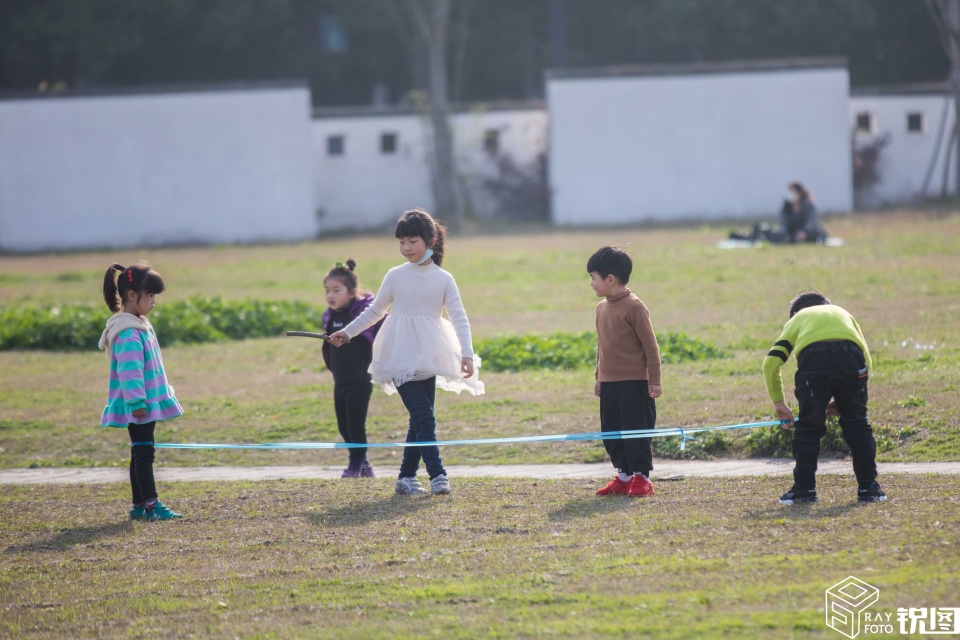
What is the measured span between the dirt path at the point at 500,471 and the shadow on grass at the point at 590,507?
0.80 meters

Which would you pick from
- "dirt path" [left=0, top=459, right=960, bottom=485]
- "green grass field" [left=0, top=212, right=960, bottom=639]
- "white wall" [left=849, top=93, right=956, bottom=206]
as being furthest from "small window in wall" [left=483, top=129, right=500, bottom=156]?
"dirt path" [left=0, top=459, right=960, bottom=485]

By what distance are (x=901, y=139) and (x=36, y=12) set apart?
27059mm

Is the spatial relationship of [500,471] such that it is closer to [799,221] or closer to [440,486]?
[440,486]

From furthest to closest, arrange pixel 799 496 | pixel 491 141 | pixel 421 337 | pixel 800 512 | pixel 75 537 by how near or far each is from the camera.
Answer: pixel 491 141, pixel 421 337, pixel 75 537, pixel 799 496, pixel 800 512

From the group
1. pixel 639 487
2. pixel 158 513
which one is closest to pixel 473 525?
pixel 639 487

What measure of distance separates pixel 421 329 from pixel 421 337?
5 cm

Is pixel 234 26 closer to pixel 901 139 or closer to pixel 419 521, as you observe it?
pixel 901 139

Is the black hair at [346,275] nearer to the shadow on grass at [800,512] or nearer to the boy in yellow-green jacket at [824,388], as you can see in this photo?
the boy in yellow-green jacket at [824,388]

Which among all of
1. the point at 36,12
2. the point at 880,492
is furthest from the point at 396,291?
the point at 36,12

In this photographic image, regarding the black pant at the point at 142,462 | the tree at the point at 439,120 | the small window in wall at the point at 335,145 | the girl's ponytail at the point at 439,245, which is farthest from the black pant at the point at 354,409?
the small window in wall at the point at 335,145

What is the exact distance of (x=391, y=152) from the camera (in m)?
→ 35.7

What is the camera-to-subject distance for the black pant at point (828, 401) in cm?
609

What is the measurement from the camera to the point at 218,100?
3319 centimetres

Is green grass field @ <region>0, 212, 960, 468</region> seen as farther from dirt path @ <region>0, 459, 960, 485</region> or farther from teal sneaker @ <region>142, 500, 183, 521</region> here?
teal sneaker @ <region>142, 500, 183, 521</region>
